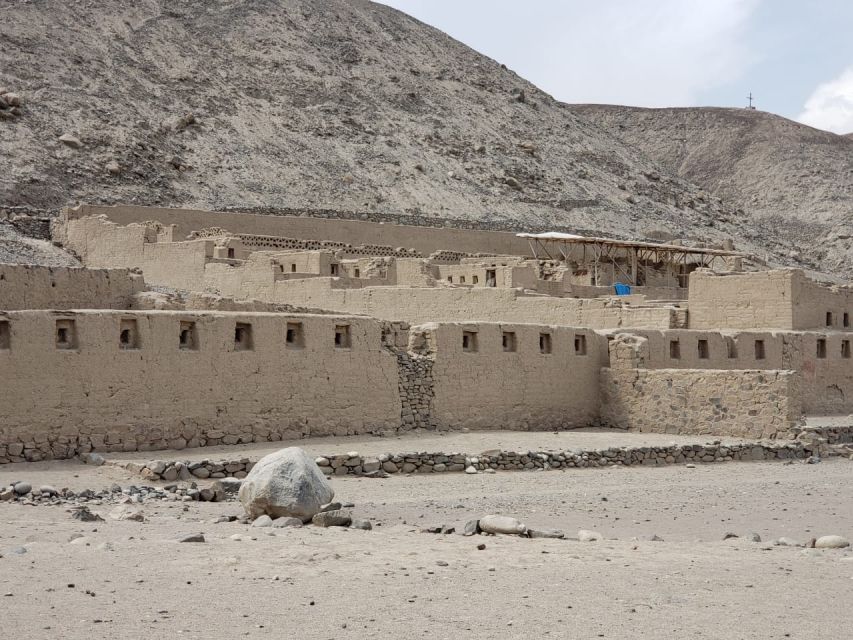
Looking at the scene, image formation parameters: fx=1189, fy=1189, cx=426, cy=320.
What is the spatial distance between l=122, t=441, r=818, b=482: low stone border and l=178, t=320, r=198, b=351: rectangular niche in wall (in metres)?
1.82

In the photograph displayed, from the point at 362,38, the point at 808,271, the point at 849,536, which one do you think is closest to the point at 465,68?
the point at 362,38

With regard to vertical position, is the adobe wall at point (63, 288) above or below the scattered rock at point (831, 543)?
above

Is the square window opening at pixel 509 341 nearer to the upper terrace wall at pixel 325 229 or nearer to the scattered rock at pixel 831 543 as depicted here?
the scattered rock at pixel 831 543

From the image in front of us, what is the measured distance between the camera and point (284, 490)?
9.50m

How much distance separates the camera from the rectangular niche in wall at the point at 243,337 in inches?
561

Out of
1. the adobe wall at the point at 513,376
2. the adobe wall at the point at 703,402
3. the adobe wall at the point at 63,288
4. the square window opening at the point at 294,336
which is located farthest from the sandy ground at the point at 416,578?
the adobe wall at the point at 63,288

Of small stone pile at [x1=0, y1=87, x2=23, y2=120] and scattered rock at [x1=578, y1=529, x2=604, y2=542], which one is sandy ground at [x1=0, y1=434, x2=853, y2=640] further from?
small stone pile at [x1=0, y1=87, x2=23, y2=120]

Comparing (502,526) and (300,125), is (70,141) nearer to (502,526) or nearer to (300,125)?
(300,125)

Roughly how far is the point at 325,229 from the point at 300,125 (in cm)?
2455

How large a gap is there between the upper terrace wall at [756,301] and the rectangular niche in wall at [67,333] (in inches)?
474

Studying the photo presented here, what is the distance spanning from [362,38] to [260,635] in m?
70.7

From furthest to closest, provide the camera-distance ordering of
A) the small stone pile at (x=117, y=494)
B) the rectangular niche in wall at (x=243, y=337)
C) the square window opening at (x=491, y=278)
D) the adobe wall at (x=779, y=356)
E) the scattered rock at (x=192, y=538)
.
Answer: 1. the square window opening at (x=491, y=278)
2. the adobe wall at (x=779, y=356)
3. the rectangular niche in wall at (x=243, y=337)
4. the small stone pile at (x=117, y=494)
5. the scattered rock at (x=192, y=538)

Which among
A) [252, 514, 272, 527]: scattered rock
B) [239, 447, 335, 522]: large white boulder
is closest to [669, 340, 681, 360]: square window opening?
[239, 447, 335, 522]: large white boulder

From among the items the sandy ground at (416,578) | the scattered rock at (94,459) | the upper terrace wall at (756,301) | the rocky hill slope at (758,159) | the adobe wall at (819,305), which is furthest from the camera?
the rocky hill slope at (758,159)
